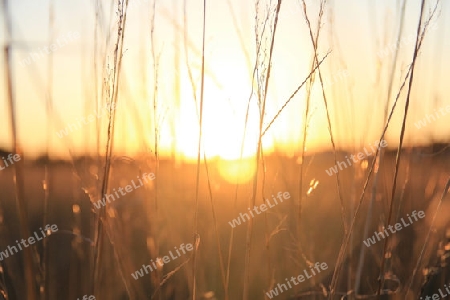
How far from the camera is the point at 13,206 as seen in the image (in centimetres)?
233

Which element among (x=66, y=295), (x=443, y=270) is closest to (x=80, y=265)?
(x=66, y=295)

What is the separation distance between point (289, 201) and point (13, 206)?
127 centimetres

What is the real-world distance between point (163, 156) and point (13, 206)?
2.85ft

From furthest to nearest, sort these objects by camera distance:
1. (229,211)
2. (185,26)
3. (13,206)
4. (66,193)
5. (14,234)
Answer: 1. (66,193)
2. (13,206)
3. (229,211)
4. (14,234)
5. (185,26)

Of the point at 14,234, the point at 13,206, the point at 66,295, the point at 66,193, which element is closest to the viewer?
the point at 66,295

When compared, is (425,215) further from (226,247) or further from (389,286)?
(226,247)

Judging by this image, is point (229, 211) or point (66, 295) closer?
point (66, 295)

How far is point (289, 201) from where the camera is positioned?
1.76 m

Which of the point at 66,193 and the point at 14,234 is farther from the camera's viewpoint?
the point at 66,193

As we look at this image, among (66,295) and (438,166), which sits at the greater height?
(66,295)

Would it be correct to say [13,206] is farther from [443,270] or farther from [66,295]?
[443,270]

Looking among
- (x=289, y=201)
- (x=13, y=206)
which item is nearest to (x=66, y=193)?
(x=13, y=206)

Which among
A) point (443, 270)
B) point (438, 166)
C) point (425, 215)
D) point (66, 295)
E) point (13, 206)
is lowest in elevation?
point (443, 270)

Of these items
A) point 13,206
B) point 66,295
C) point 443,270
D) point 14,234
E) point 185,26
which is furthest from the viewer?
point 13,206
